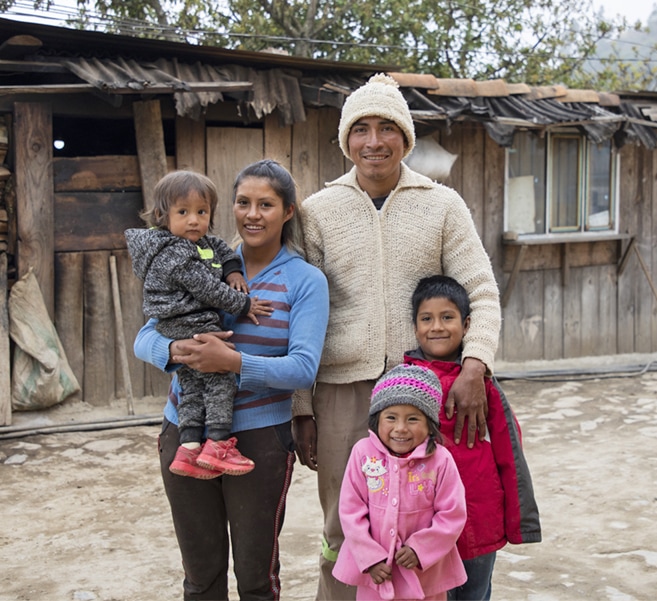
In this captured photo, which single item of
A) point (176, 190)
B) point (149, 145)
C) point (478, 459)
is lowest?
point (478, 459)

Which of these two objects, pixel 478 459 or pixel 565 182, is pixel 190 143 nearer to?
pixel 565 182

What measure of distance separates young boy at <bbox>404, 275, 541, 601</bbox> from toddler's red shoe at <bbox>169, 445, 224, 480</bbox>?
682 millimetres

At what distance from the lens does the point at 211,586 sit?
269cm

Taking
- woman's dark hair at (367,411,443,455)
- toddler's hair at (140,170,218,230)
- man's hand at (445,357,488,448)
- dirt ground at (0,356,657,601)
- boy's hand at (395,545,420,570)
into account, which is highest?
toddler's hair at (140,170,218,230)

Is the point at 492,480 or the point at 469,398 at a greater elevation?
the point at 469,398

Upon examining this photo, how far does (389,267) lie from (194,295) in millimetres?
636

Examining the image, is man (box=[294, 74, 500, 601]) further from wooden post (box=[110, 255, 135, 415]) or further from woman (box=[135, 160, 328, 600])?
wooden post (box=[110, 255, 135, 415])

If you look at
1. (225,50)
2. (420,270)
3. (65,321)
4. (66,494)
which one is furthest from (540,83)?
(420,270)

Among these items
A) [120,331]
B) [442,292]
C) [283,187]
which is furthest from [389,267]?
[120,331]

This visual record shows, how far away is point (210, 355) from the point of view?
2.50m

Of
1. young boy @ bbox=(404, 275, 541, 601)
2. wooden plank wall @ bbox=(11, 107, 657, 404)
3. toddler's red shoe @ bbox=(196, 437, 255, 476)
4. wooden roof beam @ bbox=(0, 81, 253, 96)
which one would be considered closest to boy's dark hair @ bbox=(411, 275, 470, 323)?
young boy @ bbox=(404, 275, 541, 601)

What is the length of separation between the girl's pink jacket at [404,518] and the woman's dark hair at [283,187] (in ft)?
2.29

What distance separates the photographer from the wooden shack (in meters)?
6.22

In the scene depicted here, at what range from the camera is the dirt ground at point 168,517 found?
3787mm
